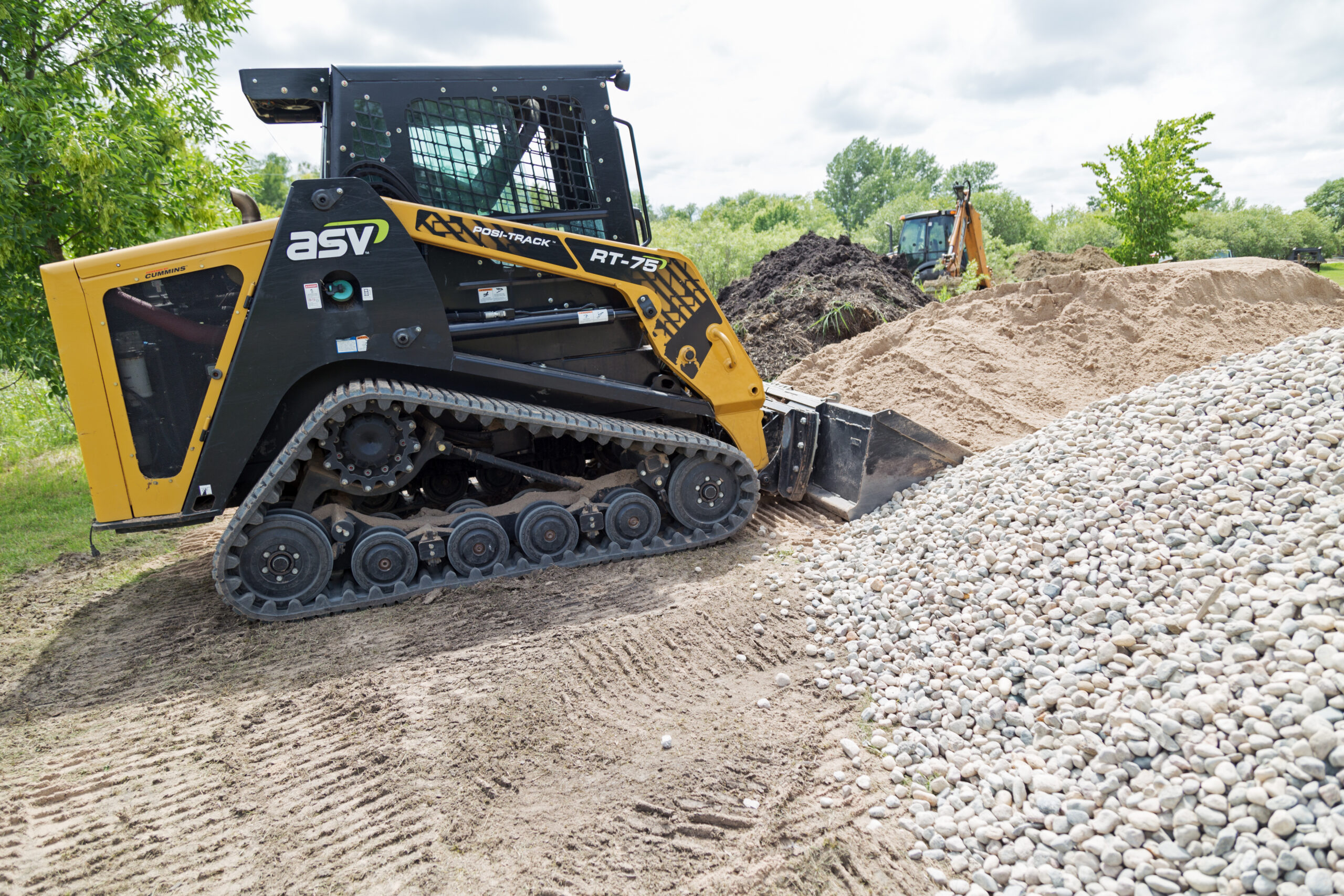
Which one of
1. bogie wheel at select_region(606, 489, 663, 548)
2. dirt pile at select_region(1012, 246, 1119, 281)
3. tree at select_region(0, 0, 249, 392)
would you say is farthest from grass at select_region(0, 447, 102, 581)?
dirt pile at select_region(1012, 246, 1119, 281)

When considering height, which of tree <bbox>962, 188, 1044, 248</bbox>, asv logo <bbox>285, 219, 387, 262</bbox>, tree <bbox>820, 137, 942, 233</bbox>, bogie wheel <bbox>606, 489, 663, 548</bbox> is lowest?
bogie wheel <bbox>606, 489, 663, 548</bbox>

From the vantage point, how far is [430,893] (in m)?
2.50

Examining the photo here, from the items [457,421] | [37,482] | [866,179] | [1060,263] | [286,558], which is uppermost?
[866,179]

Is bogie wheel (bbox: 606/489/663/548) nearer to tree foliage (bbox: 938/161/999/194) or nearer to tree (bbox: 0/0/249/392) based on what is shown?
tree (bbox: 0/0/249/392)

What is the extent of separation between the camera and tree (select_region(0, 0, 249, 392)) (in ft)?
18.6

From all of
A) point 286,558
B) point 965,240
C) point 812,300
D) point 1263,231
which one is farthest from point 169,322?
point 1263,231

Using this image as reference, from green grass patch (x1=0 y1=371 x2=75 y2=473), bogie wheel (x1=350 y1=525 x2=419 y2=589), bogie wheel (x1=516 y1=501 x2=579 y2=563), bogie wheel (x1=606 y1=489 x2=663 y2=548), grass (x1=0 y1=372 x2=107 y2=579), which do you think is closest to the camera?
bogie wheel (x1=350 y1=525 x2=419 y2=589)

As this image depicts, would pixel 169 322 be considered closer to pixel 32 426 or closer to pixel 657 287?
pixel 657 287

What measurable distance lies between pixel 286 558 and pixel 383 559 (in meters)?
0.51

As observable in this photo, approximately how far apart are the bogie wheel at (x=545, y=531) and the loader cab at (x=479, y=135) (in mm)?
1842

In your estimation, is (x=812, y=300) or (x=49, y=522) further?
(x=812, y=300)

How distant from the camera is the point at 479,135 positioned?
16.2ft

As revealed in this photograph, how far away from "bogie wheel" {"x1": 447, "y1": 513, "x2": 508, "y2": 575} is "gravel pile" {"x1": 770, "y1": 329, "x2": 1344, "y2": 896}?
169 cm

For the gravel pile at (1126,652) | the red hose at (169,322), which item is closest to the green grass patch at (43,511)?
the red hose at (169,322)
